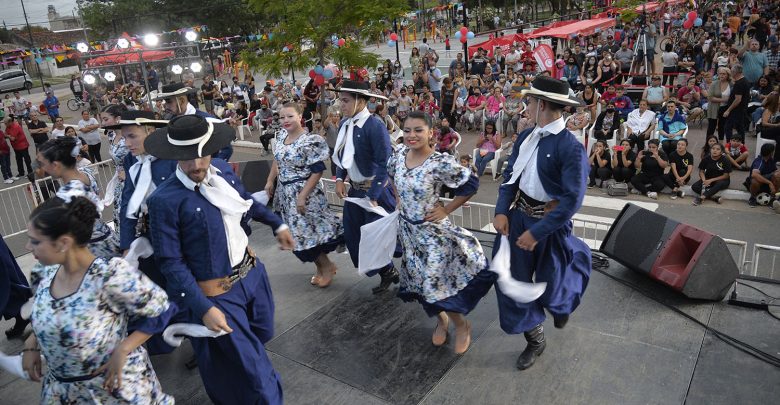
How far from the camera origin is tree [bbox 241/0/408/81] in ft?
39.7

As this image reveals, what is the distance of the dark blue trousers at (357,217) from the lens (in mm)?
5133

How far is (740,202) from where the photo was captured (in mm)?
8758

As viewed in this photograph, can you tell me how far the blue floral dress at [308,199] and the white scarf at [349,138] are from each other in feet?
0.46

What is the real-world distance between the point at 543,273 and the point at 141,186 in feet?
9.22

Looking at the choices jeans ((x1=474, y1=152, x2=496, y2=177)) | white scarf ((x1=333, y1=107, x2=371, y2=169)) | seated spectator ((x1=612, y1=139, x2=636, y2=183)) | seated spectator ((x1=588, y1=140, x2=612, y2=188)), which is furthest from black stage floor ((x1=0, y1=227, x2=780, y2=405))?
jeans ((x1=474, y1=152, x2=496, y2=177))

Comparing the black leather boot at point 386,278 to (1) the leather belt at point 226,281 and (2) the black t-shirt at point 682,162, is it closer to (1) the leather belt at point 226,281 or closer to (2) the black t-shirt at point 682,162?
(1) the leather belt at point 226,281

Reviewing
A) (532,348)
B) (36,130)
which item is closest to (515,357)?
(532,348)

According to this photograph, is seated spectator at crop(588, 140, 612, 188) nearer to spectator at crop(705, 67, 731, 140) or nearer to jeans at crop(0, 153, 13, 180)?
spectator at crop(705, 67, 731, 140)

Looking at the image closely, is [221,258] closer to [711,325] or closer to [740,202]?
[711,325]

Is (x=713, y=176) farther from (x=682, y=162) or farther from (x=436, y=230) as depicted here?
(x=436, y=230)

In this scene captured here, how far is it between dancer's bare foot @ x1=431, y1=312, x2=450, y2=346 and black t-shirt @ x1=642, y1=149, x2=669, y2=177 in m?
6.22

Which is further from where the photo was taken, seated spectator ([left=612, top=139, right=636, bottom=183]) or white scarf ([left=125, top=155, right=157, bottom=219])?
seated spectator ([left=612, top=139, right=636, bottom=183])

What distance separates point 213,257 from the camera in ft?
10.4

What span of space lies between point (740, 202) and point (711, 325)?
17.3ft
